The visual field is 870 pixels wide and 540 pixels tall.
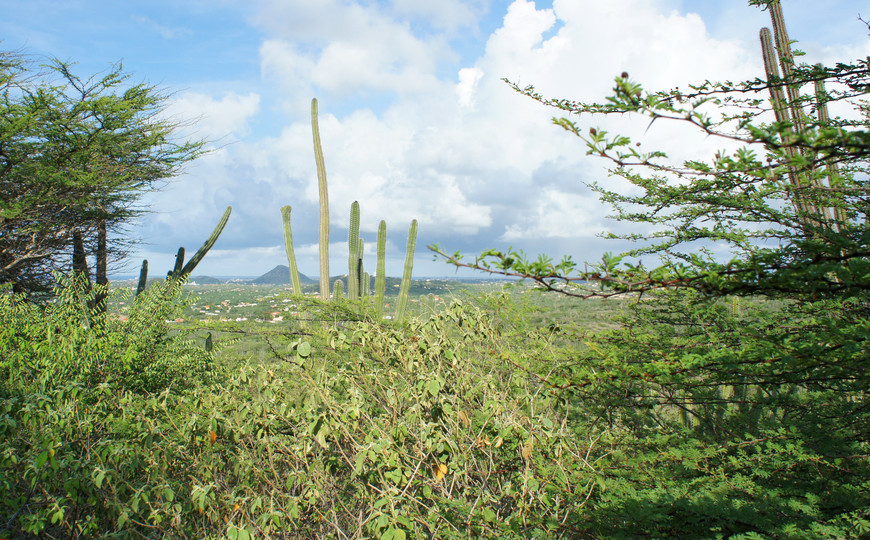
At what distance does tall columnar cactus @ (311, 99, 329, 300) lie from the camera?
34.1ft

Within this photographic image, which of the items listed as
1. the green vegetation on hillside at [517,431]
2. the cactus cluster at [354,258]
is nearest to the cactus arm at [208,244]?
the cactus cluster at [354,258]

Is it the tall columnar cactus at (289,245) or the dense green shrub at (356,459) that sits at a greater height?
the tall columnar cactus at (289,245)

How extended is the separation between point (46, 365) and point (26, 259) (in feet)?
27.1

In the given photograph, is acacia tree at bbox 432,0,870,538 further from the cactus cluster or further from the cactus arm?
the cactus arm

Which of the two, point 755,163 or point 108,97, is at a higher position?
point 108,97

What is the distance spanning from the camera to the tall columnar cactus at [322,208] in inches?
409

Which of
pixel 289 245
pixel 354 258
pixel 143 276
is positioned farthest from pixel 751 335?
pixel 143 276

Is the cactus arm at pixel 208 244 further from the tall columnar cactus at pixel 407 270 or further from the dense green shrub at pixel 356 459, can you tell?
the dense green shrub at pixel 356 459

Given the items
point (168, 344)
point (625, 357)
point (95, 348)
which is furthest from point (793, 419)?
point (168, 344)

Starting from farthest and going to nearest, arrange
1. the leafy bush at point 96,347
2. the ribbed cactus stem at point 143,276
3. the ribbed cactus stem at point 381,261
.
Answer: the ribbed cactus stem at point 143,276
the ribbed cactus stem at point 381,261
the leafy bush at point 96,347

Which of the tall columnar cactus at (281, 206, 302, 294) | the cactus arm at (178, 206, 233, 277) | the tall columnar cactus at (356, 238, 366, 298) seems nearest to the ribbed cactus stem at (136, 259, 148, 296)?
the cactus arm at (178, 206, 233, 277)

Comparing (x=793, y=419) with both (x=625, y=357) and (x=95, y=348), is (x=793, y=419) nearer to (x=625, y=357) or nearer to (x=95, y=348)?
(x=625, y=357)

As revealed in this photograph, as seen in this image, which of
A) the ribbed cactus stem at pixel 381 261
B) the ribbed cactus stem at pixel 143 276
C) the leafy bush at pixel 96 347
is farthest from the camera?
the ribbed cactus stem at pixel 143 276

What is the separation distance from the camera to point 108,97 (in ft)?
35.3
